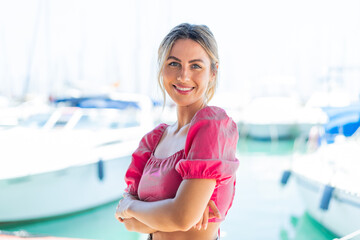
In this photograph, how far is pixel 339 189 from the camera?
364cm

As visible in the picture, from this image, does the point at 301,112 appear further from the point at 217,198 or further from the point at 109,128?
the point at 217,198

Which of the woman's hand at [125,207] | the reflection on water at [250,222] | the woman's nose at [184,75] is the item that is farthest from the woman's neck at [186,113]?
the reflection on water at [250,222]

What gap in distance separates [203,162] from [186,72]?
0.27 meters

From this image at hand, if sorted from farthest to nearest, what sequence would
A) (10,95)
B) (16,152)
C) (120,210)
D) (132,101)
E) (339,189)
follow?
(10,95) → (132,101) → (16,152) → (339,189) → (120,210)

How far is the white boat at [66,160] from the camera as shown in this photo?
4.07m

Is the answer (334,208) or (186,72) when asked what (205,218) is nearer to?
(186,72)

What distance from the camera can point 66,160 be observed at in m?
4.30

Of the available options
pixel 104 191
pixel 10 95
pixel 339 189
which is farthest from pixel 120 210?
pixel 10 95

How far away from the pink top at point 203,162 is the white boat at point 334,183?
3.07 m

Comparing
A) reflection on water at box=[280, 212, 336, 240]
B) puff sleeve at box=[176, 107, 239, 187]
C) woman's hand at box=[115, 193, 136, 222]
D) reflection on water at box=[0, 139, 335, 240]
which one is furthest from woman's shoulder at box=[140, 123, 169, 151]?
reflection on water at box=[280, 212, 336, 240]

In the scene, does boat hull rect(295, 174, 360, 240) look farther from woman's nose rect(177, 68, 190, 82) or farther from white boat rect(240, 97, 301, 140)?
white boat rect(240, 97, 301, 140)

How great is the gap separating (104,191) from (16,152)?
1.29 metres

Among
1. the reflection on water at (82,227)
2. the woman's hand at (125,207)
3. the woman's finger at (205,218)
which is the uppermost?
the woman's finger at (205,218)

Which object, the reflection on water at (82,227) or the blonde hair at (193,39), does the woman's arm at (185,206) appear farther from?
the reflection on water at (82,227)
